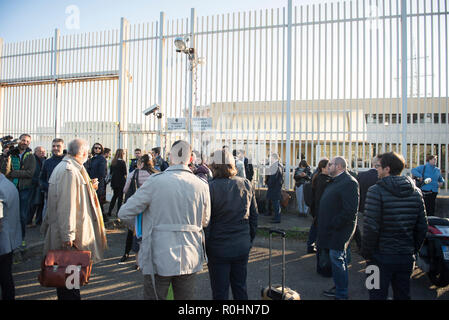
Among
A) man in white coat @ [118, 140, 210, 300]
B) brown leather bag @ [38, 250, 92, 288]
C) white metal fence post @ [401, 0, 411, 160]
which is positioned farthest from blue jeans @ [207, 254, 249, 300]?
white metal fence post @ [401, 0, 411, 160]

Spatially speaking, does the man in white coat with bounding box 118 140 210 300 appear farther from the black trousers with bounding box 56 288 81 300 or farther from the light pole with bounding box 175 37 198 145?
the light pole with bounding box 175 37 198 145

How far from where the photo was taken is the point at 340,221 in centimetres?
355

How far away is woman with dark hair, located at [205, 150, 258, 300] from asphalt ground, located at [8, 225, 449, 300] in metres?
1.02

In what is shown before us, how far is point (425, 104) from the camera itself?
302 inches

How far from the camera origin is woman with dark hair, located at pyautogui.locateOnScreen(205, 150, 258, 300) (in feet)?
9.29

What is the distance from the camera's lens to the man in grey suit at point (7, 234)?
3.01m

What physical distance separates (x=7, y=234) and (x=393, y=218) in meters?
3.78

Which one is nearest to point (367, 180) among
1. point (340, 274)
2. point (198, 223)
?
point (340, 274)

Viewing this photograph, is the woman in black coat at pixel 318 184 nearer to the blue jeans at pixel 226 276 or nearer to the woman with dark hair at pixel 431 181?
the blue jeans at pixel 226 276

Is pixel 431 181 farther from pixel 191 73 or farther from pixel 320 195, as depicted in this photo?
pixel 191 73

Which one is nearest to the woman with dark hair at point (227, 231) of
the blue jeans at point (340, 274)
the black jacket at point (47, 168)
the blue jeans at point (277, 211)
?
the blue jeans at point (340, 274)

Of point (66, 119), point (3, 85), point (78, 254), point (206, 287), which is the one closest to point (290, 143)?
point (206, 287)

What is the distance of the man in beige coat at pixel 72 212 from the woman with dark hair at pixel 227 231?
3.77ft
